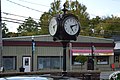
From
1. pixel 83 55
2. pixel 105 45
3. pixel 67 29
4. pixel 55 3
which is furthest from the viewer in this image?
pixel 55 3

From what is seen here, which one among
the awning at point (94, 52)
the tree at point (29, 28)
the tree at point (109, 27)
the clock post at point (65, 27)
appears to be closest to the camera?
the clock post at point (65, 27)

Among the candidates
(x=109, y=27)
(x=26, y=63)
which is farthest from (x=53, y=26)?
(x=109, y=27)

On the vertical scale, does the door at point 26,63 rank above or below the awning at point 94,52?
below

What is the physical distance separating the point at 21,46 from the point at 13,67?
2.96m

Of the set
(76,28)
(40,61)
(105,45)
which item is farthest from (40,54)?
(76,28)

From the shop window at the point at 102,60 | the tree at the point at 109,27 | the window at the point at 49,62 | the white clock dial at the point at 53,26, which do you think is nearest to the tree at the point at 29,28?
the window at the point at 49,62

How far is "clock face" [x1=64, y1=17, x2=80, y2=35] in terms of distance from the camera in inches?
517

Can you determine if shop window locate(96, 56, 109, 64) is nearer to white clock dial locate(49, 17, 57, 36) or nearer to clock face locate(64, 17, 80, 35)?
white clock dial locate(49, 17, 57, 36)

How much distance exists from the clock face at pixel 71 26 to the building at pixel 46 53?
2688 centimetres

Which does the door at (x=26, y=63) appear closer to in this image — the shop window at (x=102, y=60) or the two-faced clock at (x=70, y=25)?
the shop window at (x=102, y=60)

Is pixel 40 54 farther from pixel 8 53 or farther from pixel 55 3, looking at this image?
pixel 55 3

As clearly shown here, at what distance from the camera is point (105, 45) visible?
52.5 meters

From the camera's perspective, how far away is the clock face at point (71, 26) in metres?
13.1

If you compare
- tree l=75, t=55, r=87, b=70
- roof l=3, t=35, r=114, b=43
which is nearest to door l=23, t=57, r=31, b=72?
roof l=3, t=35, r=114, b=43
